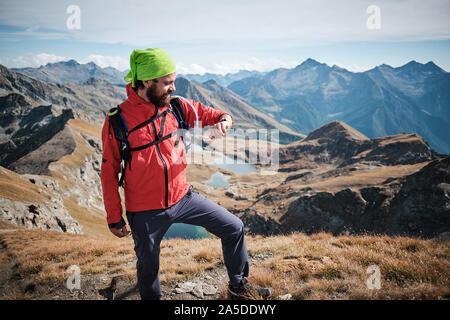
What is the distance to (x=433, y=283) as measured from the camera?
15.3 feet

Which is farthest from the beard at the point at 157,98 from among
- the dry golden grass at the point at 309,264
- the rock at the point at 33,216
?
the rock at the point at 33,216

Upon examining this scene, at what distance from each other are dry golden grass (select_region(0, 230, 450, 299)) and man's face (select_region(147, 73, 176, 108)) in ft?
15.1

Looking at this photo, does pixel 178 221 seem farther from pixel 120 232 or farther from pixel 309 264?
pixel 309 264

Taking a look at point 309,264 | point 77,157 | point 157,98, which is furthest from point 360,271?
point 77,157

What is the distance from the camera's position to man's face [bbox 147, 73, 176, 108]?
412cm

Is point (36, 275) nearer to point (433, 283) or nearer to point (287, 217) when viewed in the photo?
point (433, 283)

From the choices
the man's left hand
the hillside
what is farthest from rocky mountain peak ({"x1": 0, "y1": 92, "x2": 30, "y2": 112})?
the man's left hand

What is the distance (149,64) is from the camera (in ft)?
13.0

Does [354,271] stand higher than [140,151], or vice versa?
[140,151]

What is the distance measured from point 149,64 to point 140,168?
70.3 inches

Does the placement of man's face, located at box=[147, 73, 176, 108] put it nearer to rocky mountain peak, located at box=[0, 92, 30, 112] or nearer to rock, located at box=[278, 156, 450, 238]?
rock, located at box=[278, 156, 450, 238]

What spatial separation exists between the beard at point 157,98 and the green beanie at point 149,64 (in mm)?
214
